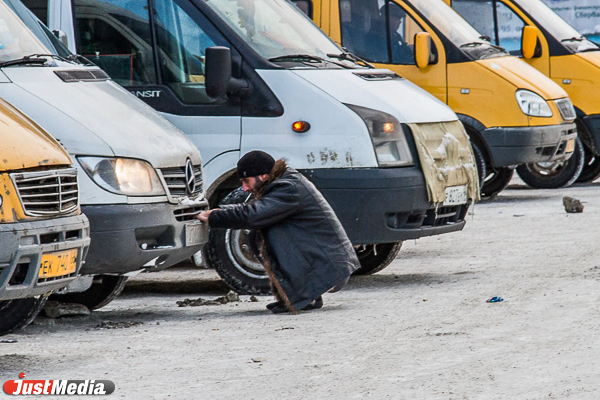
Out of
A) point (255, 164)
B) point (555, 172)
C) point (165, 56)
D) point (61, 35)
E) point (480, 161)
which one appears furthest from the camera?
point (555, 172)

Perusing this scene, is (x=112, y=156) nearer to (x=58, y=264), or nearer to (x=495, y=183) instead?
(x=58, y=264)

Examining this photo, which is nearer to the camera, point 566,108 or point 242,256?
point 242,256

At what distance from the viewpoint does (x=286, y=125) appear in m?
8.62

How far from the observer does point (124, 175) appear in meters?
7.11

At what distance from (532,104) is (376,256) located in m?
5.08

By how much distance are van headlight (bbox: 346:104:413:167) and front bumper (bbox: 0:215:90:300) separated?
305cm

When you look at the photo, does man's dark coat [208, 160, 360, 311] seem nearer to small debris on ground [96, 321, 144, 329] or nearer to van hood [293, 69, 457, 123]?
small debris on ground [96, 321, 144, 329]

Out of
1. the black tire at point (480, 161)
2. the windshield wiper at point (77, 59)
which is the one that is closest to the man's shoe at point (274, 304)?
the windshield wiper at point (77, 59)

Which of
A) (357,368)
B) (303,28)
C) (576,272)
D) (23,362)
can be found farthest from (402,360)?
(303,28)

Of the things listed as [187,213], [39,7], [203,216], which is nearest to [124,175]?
[187,213]

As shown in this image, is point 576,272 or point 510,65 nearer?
point 576,272

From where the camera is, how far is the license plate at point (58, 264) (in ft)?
18.9

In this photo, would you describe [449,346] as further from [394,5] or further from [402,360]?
[394,5]

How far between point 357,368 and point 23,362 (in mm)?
1732
